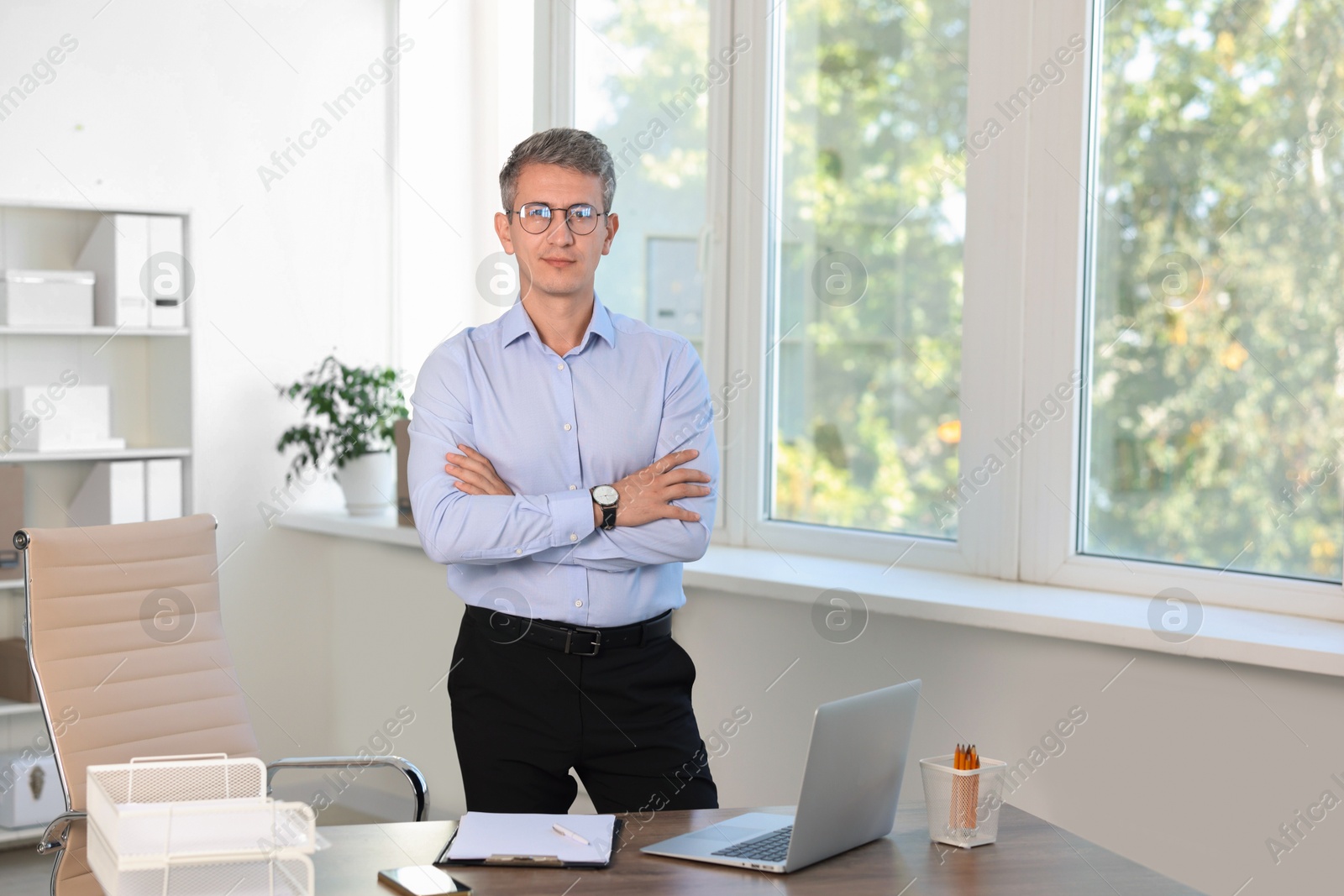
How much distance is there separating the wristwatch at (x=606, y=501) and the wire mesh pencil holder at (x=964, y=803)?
0.72m

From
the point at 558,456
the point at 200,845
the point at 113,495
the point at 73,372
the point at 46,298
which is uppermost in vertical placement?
the point at 46,298

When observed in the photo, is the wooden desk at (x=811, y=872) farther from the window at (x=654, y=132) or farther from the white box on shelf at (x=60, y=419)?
the white box on shelf at (x=60, y=419)

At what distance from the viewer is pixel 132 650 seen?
2.39m

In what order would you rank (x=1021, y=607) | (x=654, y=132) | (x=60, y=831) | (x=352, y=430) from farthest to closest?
(x=352, y=430)
(x=654, y=132)
(x=1021, y=607)
(x=60, y=831)

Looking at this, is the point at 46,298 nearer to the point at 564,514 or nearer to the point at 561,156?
the point at 561,156

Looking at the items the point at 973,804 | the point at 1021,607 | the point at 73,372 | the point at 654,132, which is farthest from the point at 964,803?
the point at 73,372

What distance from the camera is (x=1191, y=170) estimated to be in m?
2.76

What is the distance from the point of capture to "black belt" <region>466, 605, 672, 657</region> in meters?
2.14

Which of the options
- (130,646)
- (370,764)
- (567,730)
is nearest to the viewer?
(567,730)

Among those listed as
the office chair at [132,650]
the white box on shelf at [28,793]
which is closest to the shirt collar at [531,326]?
the office chair at [132,650]

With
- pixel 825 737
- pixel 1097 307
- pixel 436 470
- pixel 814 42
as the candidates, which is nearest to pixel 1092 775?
pixel 1097 307

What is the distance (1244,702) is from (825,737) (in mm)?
1268

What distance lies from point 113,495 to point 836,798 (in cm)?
299

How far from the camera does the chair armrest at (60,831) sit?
6.34ft
